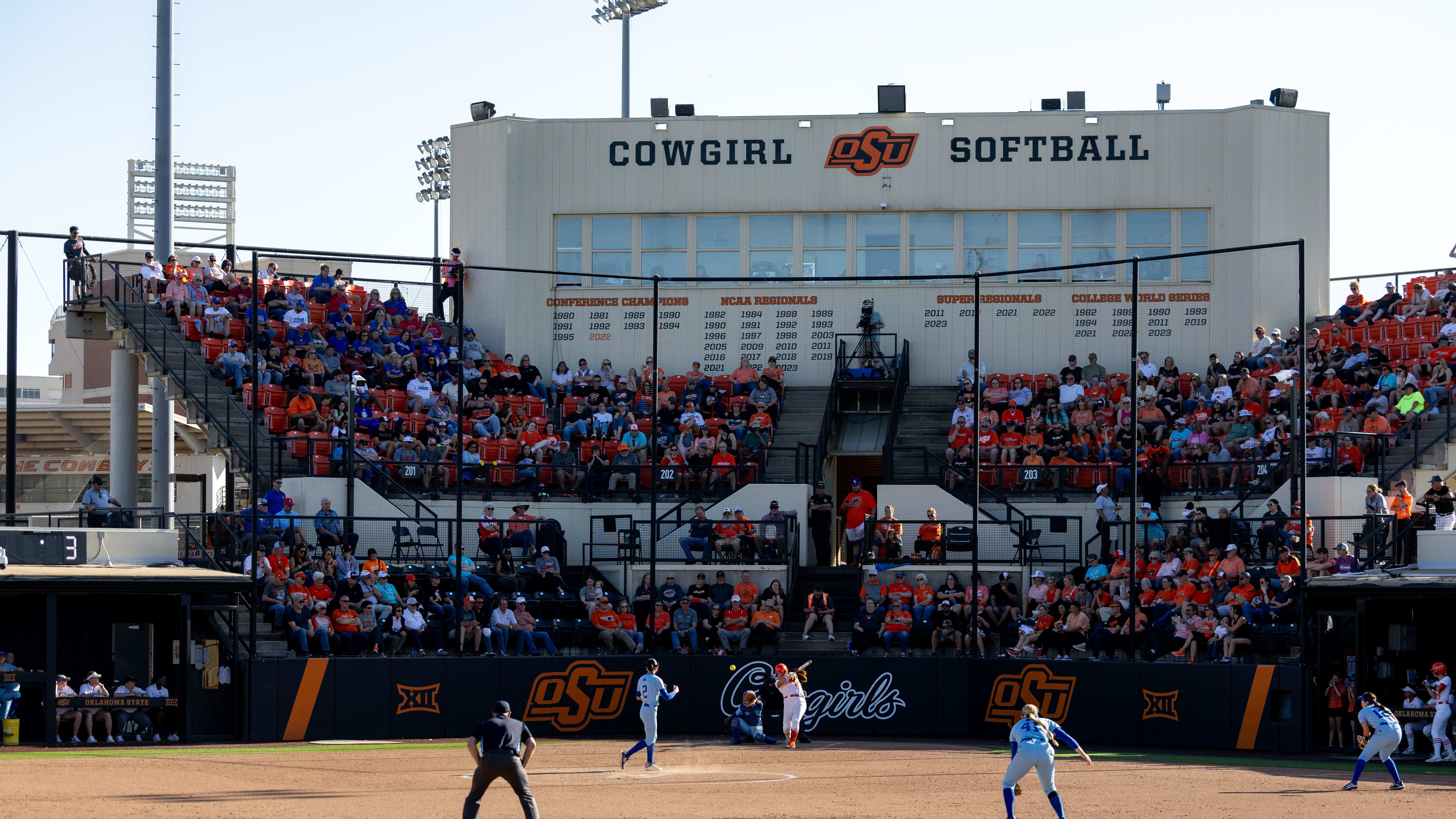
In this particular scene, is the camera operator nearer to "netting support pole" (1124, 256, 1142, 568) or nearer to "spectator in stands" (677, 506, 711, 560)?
"spectator in stands" (677, 506, 711, 560)

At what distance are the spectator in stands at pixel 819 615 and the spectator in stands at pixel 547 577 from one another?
440cm

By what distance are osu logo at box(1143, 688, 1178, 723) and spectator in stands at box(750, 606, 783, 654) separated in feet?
20.3

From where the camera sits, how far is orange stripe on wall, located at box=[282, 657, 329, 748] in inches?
1008

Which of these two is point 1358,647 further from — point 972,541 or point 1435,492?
point 972,541

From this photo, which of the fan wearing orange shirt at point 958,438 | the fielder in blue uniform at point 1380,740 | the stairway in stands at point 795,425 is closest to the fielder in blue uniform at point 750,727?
the stairway in stands at point 795,425

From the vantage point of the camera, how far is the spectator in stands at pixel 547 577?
1147 inches

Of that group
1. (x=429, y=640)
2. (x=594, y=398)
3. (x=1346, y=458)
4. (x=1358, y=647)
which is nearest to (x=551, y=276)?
(x=594, y=398)

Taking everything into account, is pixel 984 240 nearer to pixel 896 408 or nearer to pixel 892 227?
pixel 892 227

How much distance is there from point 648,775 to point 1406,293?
2140 centimetres

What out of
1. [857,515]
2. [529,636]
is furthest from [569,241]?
[529,636]

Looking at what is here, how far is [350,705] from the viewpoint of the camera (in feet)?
85.2

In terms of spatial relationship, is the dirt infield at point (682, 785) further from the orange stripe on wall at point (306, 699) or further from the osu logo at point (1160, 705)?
the osu logo at point (1160, 705)

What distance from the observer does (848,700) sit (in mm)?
27453

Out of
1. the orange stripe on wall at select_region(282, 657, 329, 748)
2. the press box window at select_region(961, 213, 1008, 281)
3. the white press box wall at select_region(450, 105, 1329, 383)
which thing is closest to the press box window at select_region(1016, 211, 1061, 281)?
the white press box wall at select_region(450, 105, 1329, 383)
